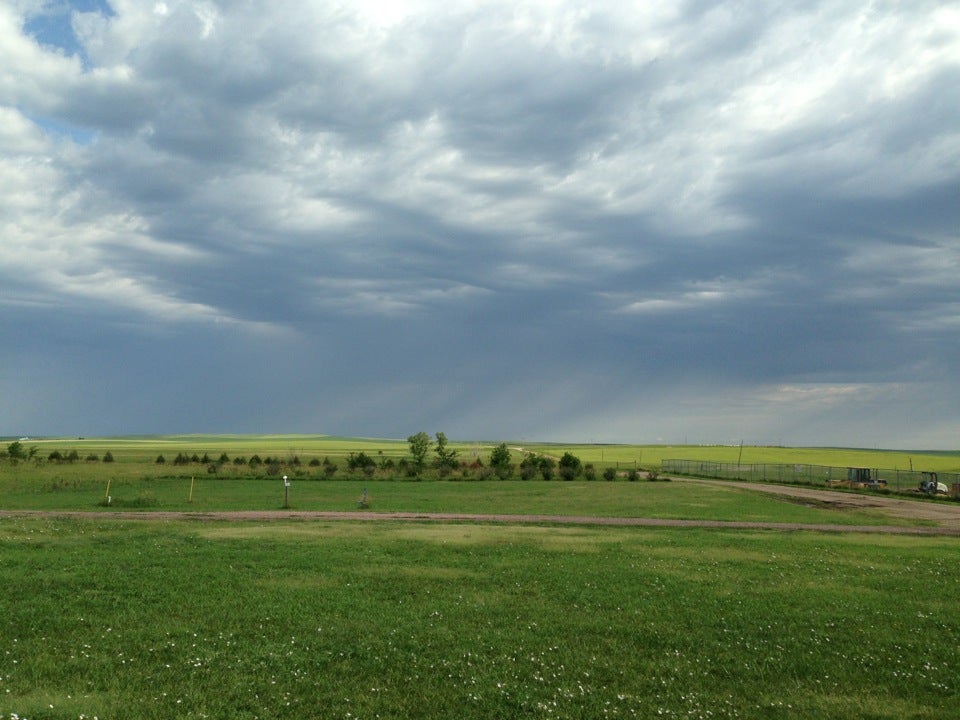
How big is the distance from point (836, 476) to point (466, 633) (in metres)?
70.3

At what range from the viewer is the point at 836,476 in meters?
71.9

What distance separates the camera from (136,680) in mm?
9289

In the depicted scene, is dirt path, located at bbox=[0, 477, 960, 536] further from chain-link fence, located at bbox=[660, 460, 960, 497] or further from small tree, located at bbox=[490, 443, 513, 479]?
small tree, located at bbox=[490, 443, 513, 479]

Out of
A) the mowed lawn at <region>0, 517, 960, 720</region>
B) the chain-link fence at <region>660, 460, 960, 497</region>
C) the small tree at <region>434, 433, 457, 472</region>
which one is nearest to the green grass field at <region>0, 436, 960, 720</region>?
the mowed lawn at <region>0, 517, 960, 720</region>

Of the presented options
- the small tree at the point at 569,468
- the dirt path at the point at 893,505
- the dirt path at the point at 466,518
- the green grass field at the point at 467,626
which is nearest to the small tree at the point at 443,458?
the small tree at the point at 569,468

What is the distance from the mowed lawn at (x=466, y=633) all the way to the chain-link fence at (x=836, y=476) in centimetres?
4517

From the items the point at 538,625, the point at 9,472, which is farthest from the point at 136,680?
the point at 9,472

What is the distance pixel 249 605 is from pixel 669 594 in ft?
26.5

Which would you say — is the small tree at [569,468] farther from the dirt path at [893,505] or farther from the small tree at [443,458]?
the dirt path at [893,505]

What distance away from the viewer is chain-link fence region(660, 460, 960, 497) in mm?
59969

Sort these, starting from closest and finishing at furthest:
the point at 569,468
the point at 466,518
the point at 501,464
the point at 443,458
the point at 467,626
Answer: the point at 467,626 → the point at 466,518 → the point at 569,468 → the point at 501,464 → the point at 443,458

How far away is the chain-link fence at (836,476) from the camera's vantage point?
60.0m

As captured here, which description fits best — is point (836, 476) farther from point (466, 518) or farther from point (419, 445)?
point (466, 518)

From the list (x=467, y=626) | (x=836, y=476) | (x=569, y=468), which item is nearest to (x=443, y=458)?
(x=569, y=468)
